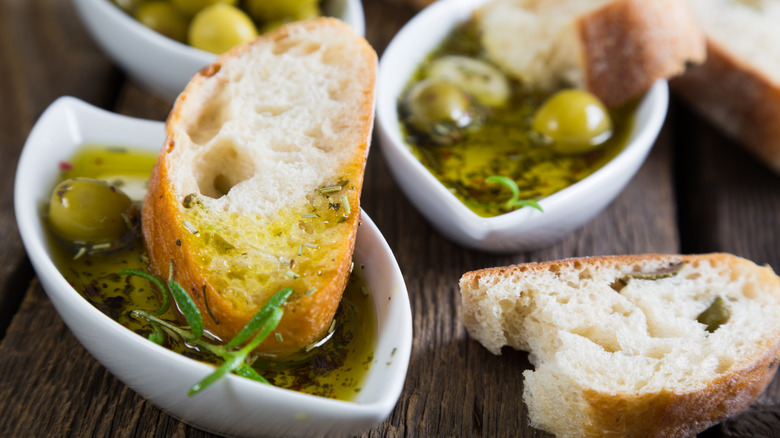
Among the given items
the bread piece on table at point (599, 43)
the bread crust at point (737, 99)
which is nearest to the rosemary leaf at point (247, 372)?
the bread piece on table at point (599, 43)

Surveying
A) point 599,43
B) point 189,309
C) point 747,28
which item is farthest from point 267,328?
point 747,28

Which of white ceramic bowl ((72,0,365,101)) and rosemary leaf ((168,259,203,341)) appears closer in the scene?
rosemary leaf ((168,259,203,341))

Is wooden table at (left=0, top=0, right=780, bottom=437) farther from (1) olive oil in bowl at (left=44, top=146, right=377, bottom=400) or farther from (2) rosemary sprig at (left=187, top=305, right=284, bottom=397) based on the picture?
(2) rosemary sprig at (left=187, top=305, right=284, bottom=397)

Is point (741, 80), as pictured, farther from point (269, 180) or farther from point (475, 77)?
point (269, 180)

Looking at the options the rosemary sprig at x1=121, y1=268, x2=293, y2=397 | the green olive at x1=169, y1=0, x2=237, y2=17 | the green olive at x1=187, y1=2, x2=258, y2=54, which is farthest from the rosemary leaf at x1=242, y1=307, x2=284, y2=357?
the green olive at x1=169, y1=0, x2=237, y2=17

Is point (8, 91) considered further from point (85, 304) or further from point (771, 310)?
point (771, 310)
